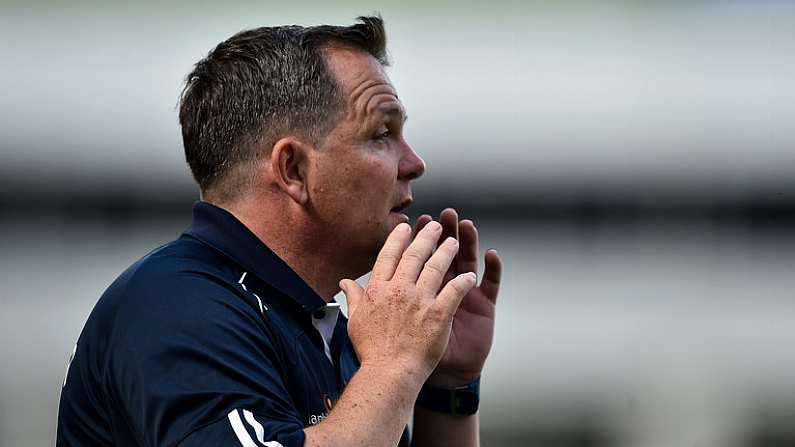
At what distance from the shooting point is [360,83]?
2125mm

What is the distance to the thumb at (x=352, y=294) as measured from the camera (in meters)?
1.76

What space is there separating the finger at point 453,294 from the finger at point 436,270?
0.05 feet

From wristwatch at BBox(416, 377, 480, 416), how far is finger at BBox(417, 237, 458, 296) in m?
0.58

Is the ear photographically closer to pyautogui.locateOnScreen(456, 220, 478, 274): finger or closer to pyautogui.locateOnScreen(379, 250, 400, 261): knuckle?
pyautogui.locateOnScreen(379, 250, 400, 261): knuckle

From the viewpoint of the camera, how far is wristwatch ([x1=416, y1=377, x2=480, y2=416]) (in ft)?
7.69

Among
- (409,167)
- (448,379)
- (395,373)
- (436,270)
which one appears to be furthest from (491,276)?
(395,373)

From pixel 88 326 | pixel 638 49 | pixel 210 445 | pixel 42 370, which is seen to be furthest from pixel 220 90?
pixel 638 49

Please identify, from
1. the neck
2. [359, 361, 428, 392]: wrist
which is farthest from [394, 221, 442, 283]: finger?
the neck

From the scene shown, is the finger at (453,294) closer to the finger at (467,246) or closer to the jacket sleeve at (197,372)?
the jacket sleeve at (197,372)

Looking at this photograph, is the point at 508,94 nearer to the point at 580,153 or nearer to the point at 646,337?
the point at 580,153

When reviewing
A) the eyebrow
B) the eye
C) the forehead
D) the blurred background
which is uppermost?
the forehead

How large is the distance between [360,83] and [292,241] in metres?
0.33

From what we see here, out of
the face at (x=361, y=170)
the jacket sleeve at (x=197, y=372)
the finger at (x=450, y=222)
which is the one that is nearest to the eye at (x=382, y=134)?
the face at (x=361, y=170)

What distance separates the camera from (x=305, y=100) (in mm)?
2070
